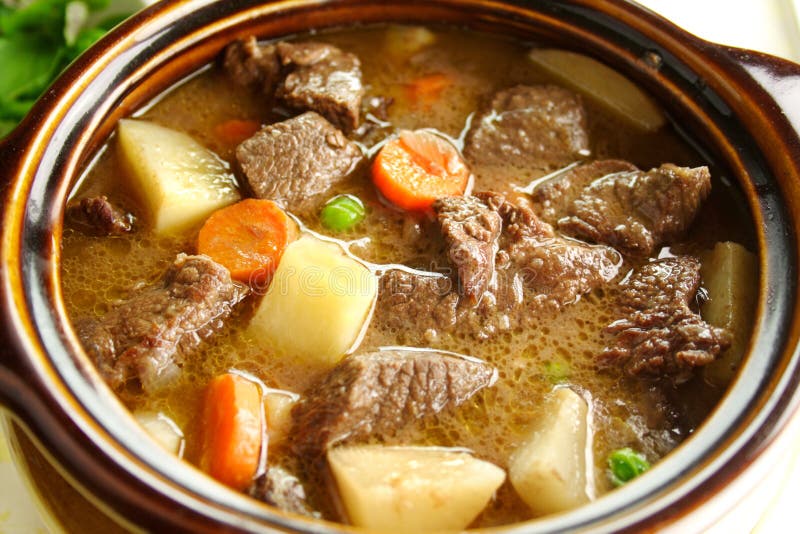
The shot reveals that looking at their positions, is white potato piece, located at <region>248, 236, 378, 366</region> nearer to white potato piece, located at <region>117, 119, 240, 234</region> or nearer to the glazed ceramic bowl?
white potato piece, located at <region>117, 119, 240, 234</region>

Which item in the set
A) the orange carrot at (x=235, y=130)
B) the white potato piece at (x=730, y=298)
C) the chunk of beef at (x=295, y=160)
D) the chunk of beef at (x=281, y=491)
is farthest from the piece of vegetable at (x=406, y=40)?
the chunk of beef at (x=281, y=491)

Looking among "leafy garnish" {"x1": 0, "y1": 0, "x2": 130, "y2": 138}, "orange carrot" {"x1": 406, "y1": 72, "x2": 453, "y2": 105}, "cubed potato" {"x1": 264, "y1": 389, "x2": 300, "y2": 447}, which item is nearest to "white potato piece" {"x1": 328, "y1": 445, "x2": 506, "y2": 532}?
"cubed potato" {"x1": 264, "y1": 389, "x2": 300, "y2": 447}

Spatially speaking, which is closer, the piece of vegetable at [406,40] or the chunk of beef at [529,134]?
the chunk of beef at [529,134]

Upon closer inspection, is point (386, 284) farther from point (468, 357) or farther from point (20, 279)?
point (20, 279)

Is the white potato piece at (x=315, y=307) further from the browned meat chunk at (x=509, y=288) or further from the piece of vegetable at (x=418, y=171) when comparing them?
the piece of vegetable at (x=418, y=171)

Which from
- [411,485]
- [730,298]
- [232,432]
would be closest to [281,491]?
[232,432]

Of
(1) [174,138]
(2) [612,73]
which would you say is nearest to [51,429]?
(1) [174,138]
